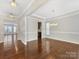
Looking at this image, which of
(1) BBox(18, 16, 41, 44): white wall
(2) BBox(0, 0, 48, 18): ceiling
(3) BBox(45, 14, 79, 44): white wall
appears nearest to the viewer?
(2) BBox(0, 0, 48, 18): ceiling

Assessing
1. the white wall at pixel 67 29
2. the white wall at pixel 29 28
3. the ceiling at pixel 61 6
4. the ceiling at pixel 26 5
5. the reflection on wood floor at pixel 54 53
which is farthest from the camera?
the white wall at pixel 29 28

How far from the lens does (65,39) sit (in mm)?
7184

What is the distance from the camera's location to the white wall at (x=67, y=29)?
19.9 ft

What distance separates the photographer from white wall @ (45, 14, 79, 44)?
6.07 m

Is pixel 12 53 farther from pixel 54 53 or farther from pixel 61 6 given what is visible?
pixel 61 6

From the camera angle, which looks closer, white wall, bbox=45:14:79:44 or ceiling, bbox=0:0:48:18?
ceiling, bbox=0:0:48:18

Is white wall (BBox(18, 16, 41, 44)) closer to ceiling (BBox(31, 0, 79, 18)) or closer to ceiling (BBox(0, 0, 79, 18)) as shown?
ceiling (BBox(0, 0, 79, 18))

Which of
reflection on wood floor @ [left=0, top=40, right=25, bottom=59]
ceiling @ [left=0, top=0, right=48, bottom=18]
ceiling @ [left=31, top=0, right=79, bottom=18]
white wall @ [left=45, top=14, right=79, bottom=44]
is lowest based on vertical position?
reflection on wood floor @ [left=0, top=40, right=25, bottom=59]

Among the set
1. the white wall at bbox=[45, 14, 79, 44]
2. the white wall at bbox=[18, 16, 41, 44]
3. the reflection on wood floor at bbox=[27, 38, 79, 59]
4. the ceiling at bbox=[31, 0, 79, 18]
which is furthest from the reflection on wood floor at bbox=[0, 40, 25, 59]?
the white wall at bbox=[45, 14, 79, 44]

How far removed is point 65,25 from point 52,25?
83.6 inches

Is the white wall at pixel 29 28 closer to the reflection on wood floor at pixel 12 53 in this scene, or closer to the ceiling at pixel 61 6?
the ceiling at pixel 61 6

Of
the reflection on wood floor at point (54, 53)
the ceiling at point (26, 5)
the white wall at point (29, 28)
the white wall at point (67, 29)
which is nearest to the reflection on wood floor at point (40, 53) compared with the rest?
the reflection on wood floor at point (54, 53)

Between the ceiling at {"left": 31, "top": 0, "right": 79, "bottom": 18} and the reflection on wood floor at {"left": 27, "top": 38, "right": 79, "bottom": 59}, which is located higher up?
the ceiling at {"left": 31, "top": 0, "right": 79, "bottom": 18}

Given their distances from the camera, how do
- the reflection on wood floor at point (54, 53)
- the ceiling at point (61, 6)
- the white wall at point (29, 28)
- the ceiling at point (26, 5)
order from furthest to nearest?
the white wall at point (29, 28) → the ceiling at point (61, 6) → the reflection on wood floor at point (54, 53) → the ceiling at point (26, 5)
